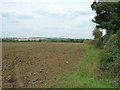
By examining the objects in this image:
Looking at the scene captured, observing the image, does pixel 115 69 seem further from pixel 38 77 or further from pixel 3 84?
pixel 3 84

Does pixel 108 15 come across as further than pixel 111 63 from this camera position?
Yes

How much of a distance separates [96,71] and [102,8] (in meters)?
12.6

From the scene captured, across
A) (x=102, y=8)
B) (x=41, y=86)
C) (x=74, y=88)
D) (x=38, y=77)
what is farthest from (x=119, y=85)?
(x=102, y=8)

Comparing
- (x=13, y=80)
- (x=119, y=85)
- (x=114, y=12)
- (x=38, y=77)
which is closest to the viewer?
(x=119, y=85)

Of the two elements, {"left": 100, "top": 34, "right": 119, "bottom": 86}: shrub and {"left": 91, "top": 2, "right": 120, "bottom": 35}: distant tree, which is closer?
{"left": 100, "top": 34, "right": 119, "bottom": 86}: shrub

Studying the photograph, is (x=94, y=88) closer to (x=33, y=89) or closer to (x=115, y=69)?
(x=33, y=89)

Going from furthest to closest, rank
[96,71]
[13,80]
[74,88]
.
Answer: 1. [96,71]
2. [13,80]
3. [74,88]

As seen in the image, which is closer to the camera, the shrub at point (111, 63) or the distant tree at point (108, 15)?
the shrub at point (111, 63)

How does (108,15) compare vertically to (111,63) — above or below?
above

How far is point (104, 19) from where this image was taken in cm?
2825

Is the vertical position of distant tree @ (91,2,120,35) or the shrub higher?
distant tree @ (91,2,120,35)

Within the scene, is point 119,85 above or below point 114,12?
below

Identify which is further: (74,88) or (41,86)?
(41,86)

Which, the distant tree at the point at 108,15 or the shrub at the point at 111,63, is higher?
the distant tree at the point at 108,15
